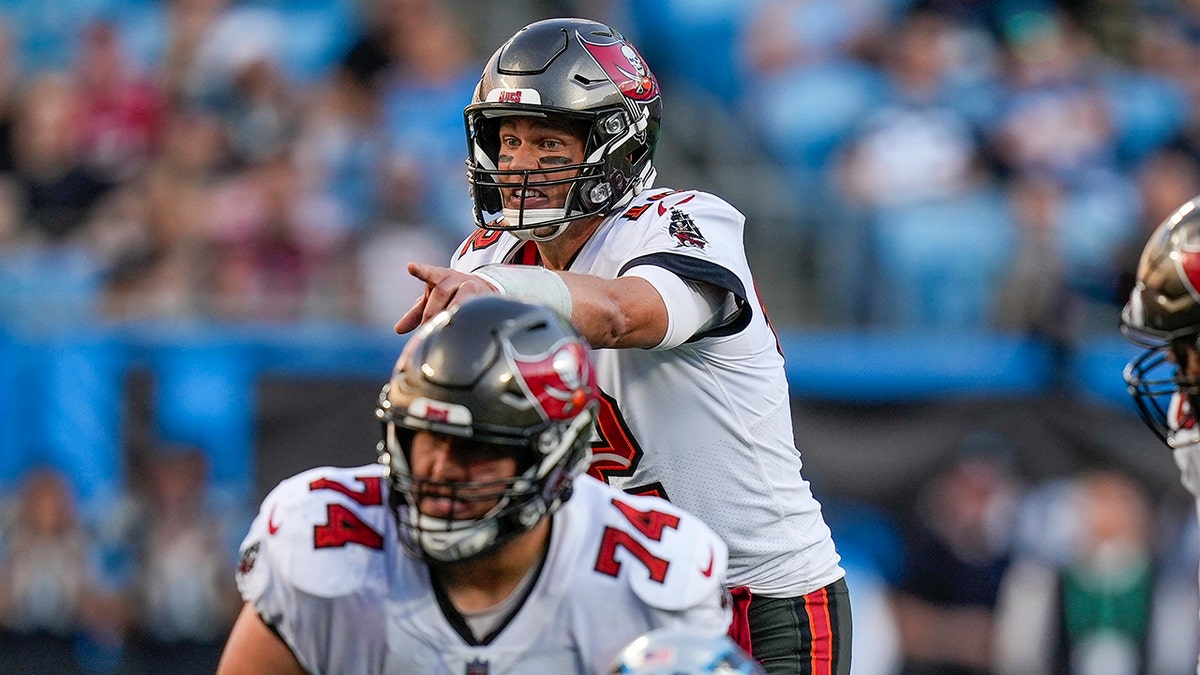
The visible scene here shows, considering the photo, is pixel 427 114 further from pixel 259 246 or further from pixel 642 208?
pixel 642 208

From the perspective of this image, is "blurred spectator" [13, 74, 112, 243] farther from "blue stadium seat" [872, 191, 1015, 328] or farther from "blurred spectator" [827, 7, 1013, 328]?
"blue stadium seat" [872, 191, 1015, 328]

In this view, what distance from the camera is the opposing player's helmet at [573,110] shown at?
3.64 metres

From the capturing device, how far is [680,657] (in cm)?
240

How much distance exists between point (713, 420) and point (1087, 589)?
4.58 meters

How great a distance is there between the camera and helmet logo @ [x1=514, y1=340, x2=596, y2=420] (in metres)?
2.69

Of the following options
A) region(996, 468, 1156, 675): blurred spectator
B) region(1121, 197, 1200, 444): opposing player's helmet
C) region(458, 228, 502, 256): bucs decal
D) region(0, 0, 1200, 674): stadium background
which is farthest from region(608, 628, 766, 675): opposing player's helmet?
region(996, 468, 1156, 675): blurred spectator

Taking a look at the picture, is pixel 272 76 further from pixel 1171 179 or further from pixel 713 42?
pixel 1171 179

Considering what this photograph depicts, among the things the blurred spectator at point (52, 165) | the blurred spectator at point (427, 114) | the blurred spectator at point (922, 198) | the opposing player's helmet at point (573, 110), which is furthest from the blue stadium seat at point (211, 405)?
the opposing player's helmet at point (573, 110)

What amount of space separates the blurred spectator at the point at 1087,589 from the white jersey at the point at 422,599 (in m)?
5.24

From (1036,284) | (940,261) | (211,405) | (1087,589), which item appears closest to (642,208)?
(211,405)

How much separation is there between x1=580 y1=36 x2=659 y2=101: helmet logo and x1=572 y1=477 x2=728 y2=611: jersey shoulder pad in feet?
3.93

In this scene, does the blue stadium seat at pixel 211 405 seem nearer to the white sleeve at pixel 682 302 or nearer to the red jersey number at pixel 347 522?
the white sleeve at pixel 682 302

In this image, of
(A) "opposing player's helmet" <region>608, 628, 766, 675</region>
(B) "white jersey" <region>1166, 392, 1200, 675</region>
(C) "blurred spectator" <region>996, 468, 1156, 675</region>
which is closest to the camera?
(A) "opposing player's helmet" <region>608, 628, 766, 675</region>

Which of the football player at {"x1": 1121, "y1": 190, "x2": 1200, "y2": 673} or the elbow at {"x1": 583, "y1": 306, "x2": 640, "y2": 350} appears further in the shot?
the football player at {"x1": 1121, "y1": 190, "x2": 1200, "y2": 673}
